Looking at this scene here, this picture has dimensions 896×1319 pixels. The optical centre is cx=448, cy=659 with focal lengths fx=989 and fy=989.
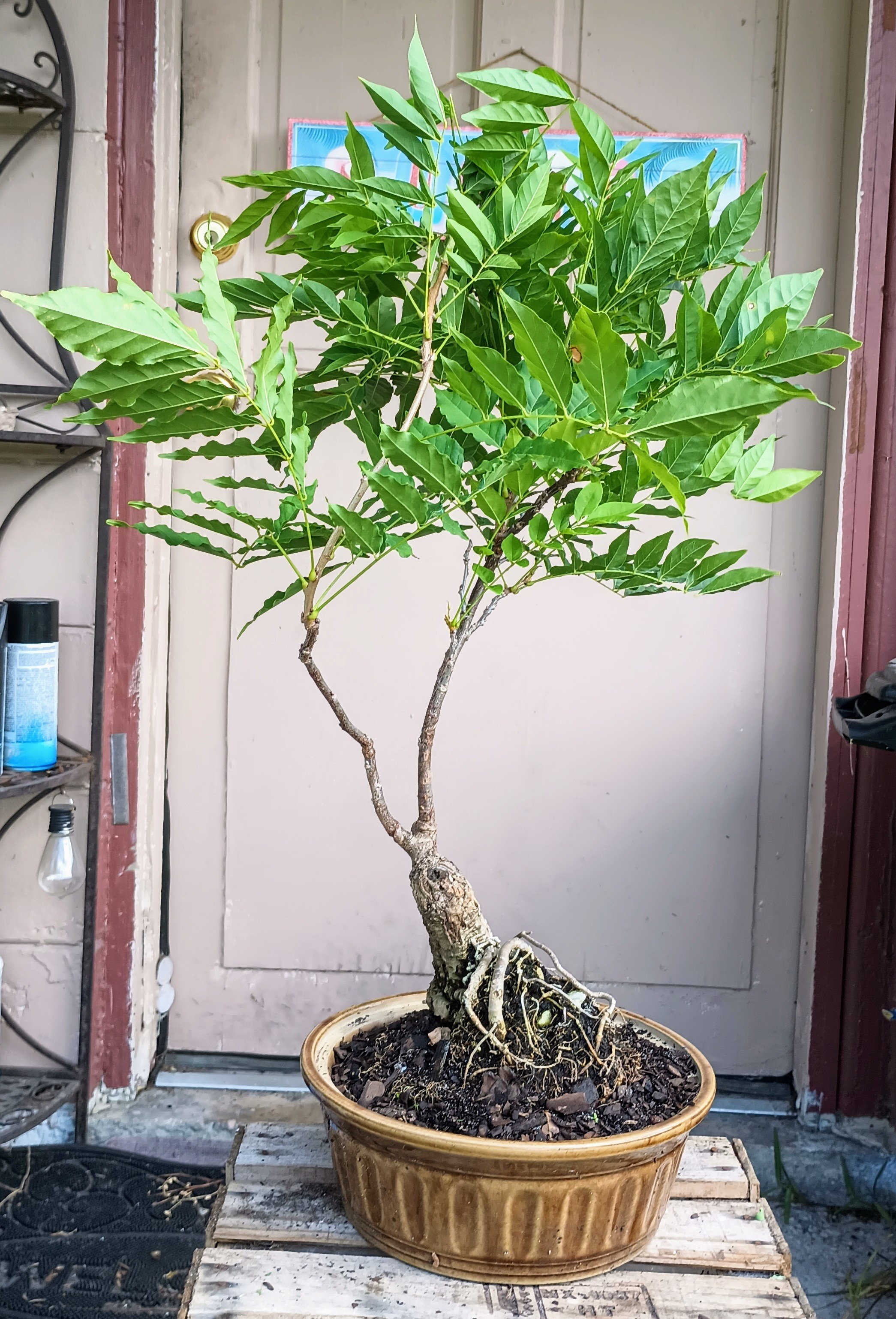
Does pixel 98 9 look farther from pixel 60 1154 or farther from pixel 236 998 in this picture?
pixel 60 1154

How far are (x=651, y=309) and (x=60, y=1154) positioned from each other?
1597mm

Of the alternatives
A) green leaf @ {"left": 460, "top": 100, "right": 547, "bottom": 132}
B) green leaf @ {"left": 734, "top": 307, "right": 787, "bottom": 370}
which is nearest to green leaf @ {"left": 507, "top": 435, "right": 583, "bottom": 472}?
green leaf @ {"left": 734, "top": 307, "right": 787, "bottom": 370}

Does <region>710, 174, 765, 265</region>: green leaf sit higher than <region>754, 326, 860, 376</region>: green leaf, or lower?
higher

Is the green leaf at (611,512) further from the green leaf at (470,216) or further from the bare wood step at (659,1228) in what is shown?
the bare wood step at (659,1228)

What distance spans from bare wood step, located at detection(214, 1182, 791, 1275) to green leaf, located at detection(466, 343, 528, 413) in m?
0.72

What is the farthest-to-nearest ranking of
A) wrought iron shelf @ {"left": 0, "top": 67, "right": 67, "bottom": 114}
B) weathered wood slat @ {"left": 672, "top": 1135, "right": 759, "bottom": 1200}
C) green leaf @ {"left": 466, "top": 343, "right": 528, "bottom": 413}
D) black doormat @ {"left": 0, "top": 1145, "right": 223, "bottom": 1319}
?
wrought iron shelf @ {"left": 0, "top": 67, "right": 67, "bottom": 114}, black doormat @ {"left": 0, "top": 1145, "right": 223, "bottom": 1319}, weathered wood slat @ {"left": 672, "top": 1135, "right": 759, "bottom": 1200}, green leaf @ {"left": 466, "top": 343, "right": 528, "bottom": 413}

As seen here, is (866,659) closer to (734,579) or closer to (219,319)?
(734,579)

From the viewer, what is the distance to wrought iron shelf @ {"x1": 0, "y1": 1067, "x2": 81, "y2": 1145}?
1.46 metres

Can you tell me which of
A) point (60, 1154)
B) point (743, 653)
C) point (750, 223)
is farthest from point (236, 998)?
point (750, 223)

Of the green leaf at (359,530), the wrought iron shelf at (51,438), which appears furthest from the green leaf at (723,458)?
the wrought iron shelf at (51,438)

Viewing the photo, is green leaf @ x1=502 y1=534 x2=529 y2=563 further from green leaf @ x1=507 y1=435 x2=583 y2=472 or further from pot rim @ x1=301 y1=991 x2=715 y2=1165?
pot rim @ x1=301 y1=991 x2=715 y2=1165

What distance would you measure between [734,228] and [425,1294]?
0.85m

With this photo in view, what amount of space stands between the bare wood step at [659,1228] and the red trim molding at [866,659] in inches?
33.8

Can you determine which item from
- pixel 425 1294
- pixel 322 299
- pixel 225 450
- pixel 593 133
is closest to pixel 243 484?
pixel 225 450
